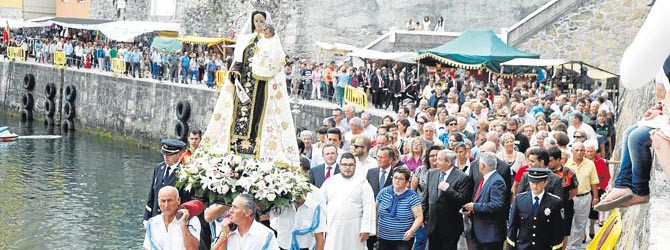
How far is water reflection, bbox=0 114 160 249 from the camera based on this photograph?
18781mm

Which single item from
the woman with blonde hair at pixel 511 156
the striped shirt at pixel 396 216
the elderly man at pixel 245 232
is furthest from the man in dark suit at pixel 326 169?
the elderly man at pixel 245 232

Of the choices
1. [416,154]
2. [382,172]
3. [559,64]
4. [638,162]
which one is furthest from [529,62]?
[638,162]

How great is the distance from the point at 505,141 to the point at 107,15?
41.6m

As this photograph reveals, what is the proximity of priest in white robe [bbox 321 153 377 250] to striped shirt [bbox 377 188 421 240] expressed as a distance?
0.91 feet

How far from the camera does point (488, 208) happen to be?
9.86 meters

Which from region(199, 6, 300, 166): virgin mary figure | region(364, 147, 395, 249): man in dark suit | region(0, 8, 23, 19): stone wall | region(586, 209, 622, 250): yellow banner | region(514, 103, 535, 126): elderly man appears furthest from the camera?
region(0, 8, 23, 19): stone wall

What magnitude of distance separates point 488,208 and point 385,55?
2102 cm

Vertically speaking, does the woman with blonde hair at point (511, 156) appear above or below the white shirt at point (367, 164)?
above

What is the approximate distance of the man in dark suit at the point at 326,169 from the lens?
10.8 m

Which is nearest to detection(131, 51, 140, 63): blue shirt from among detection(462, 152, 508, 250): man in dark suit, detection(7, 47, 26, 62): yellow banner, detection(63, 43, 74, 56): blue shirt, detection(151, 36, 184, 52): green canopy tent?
detection(151, 36, 184, 52): green canopy tent

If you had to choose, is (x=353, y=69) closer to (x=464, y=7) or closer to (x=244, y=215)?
(x=464, y=7)

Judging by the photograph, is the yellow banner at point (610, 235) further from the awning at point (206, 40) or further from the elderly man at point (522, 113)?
the awning at point (206, 40)

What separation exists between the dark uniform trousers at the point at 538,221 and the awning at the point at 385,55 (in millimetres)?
19451

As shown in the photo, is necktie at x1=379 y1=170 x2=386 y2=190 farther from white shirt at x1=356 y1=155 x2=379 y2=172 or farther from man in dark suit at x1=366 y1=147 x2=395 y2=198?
white shirt at x1=356 y1=155 x2=379 y2=172
